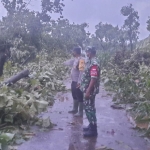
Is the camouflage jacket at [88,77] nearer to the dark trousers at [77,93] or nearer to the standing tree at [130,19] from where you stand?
the dark trousers at [77,93]

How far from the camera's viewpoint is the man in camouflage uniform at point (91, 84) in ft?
18.5

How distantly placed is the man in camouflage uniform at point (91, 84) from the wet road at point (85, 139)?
1.00 feet

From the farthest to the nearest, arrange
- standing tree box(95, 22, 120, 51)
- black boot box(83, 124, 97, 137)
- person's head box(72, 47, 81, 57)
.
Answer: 1. standing tree box(95, 22, 120, 51)
2. person's head box(72, 47, 81, 57)
3. black boot box(83, 124, 97, 137)

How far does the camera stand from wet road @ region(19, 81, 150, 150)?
545cm

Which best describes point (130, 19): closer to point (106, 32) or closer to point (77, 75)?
point (106, 32)

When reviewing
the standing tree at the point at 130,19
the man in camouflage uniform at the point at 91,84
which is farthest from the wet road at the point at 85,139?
the standing tree at the point at 130,19

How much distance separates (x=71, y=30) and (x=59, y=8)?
1629 cm

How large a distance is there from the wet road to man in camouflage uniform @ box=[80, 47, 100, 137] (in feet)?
1.00

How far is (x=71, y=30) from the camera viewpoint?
51.7 metres

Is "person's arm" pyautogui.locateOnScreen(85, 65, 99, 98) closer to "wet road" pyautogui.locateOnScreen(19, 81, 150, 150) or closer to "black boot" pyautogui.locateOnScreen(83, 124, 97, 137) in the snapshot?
"black boot" pyautogui.locateOnScreen(83, 124, 97, 137)

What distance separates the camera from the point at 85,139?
19.2ft

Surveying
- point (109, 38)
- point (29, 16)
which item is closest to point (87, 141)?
point (29, 16)

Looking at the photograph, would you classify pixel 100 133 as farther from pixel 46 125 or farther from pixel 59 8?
pixel 59 8

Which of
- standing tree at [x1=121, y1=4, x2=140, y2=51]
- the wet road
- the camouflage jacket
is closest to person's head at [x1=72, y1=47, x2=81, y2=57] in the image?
the wet road
